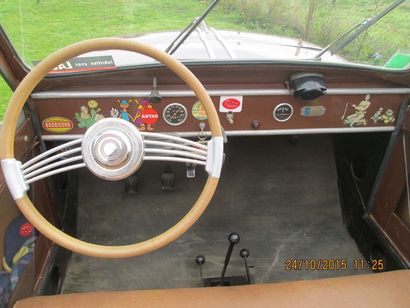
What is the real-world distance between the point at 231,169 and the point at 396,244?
117cm

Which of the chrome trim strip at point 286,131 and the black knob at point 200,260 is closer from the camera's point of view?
the chrome trim strip at point 286,131

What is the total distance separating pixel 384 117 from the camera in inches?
78.2

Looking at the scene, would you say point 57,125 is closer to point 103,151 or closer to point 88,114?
point 88,114

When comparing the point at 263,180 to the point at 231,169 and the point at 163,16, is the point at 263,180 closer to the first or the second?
the point at 231,169

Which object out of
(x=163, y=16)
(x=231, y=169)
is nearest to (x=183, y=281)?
(x=231, y=169)

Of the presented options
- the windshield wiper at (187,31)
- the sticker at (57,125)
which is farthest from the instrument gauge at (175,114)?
the sticker at (57,125)

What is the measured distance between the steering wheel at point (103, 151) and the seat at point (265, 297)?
10.7 inches

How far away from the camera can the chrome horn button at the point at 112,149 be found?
1159mm

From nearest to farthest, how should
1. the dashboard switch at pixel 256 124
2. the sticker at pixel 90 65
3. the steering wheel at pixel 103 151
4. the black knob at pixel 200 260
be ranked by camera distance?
the steering wheel at pixel 103 151, the sticker at pixel 90 65, the dashboard switch at pixel 256 124, the black knob at pixel 200 260

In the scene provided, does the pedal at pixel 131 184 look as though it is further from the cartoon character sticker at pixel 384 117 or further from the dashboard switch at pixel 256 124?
the cartoon character sticker at pixel 384 117

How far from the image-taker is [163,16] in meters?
1.55

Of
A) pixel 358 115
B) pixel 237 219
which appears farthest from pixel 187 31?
pixel 237 219

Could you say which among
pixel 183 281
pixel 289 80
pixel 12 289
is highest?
pixel 289 80

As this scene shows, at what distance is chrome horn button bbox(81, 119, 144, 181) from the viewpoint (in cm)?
116
